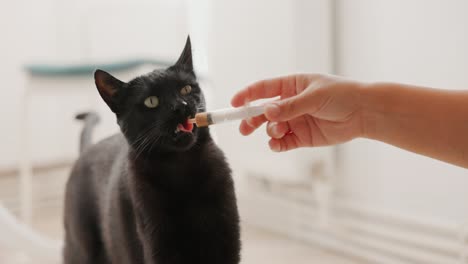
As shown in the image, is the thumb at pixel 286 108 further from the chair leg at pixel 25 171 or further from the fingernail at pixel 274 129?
the chair leg at pixel 25 171

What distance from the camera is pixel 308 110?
2.55 feet

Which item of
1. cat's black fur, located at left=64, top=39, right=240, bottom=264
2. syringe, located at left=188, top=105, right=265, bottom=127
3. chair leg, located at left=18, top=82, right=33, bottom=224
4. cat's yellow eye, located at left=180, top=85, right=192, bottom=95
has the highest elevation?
cat's yellow eye, located at left=180, top=85, right=192, bottom=95

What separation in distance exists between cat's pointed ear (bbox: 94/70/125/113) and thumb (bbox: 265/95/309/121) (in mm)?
323

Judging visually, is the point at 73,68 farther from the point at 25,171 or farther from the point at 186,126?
the point at 186,126

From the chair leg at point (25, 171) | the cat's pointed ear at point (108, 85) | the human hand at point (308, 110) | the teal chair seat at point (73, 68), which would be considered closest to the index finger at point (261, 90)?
the human hand at point (308, 110)

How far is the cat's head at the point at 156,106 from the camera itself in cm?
86

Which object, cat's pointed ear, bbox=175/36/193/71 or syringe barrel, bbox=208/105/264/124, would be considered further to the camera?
cat's pointed ear, bbox=175/36/193/71

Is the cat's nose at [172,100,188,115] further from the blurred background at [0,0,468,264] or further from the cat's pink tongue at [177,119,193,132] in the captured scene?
the blurred background at [0,0,468,264]

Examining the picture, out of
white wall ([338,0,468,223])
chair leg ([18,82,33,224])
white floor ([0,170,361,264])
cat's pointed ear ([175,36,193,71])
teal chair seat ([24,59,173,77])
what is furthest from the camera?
chair leg ([18,82,33,224])

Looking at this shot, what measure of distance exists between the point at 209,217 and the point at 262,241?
3.29 ft

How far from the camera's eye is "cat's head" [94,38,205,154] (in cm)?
86

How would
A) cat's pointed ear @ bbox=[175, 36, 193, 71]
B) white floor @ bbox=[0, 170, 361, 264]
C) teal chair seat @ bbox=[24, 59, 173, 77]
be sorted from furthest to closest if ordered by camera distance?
teal chair seat @ bbox=[24, 59, 173, 77]
white floor @ bbox=[0, 170, 361, 264]
cat's pointed ear @ bbox=[175, 36, 193, 71]

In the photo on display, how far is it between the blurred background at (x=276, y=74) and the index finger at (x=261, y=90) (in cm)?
33

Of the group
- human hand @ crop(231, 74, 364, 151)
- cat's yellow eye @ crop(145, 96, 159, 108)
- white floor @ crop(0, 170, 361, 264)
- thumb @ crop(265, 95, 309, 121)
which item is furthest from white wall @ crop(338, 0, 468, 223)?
cat's yellow eye @ crop(145, 96, 159, 108)
